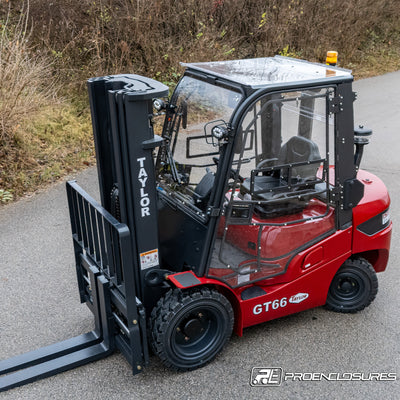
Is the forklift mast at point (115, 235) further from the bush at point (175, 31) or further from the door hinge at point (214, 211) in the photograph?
the bush at point (175, 31)

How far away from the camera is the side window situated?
352 centimetres

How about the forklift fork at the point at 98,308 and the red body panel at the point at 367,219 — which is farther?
the red body panel at the point at 367,219

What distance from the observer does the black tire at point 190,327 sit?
3.56 m

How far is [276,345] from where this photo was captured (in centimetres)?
414

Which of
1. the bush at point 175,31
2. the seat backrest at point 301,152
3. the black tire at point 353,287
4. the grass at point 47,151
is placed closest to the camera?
the seat backrest at point 301,152

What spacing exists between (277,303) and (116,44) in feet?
23.1

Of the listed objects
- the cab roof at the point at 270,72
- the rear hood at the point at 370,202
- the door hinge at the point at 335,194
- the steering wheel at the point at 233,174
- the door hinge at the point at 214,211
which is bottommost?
the rear hood at the point at 370,202

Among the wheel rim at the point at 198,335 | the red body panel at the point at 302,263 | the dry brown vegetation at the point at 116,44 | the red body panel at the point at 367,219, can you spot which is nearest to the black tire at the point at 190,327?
the wheel rim at the point at 198,335

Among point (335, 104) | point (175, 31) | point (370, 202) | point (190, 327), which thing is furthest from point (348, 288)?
point (175, 31)

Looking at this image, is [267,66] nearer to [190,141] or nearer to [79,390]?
[190,141]

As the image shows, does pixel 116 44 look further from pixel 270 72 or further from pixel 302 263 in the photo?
pixel 302 263

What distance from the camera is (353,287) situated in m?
4.47

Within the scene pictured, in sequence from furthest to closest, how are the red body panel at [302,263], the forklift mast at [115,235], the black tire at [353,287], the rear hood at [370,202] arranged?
the black tire at [353,287], the rear hood at [370,202], the red body panel at [302,263], the forklift mast at [115,235]

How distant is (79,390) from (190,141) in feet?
6.56
